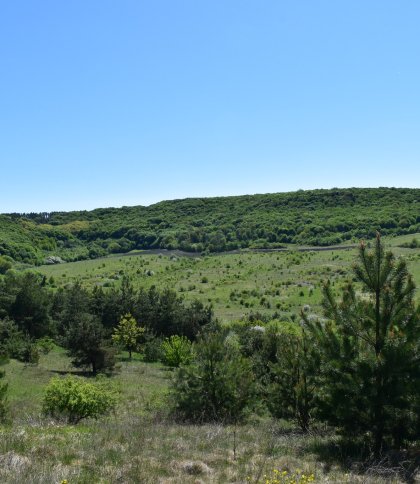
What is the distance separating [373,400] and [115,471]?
5908 mm

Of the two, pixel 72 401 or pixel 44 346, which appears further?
pixel 44 346

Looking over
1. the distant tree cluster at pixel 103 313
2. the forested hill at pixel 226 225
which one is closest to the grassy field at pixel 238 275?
the distant tree cluster at pixel 103 313

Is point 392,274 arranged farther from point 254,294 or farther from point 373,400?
point 254,294

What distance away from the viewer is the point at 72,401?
56.8 feet

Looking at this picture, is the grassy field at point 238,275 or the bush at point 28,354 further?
the grassy field at point 238,275

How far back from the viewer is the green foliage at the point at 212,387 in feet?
57.8

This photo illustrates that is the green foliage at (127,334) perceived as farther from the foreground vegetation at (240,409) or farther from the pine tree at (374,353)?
the pine tree at (374,353)

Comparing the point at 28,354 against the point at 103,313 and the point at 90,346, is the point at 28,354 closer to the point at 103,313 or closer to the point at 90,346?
the point at 90,346

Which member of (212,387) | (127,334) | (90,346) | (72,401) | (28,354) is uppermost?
(212,387)

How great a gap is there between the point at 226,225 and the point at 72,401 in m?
146

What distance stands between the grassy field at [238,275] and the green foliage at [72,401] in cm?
3974

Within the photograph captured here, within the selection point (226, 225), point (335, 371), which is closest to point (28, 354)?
point (335, 371)

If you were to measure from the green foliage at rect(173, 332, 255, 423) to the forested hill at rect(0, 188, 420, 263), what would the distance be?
114400 millimetres

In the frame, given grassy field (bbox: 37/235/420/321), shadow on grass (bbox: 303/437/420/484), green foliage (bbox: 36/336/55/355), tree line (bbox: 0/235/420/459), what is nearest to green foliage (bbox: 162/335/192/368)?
tree line (bbox: 0/235/420/459)
